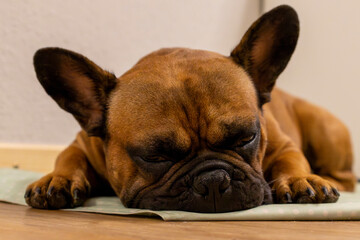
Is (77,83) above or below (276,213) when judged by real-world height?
above

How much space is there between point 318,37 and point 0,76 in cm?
268

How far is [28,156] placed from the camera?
256 centimetres

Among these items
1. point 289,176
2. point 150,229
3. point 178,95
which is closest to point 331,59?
point 289,176

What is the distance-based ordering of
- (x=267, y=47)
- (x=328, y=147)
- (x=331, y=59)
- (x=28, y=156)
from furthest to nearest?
(x=331, y=59), (x=28, y=156), (x=328, y=147), (x=267, y=47)

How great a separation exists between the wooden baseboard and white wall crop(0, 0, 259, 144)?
0.14 ft

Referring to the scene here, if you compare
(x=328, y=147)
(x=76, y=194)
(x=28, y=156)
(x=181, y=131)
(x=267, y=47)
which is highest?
(x=267, y=47)

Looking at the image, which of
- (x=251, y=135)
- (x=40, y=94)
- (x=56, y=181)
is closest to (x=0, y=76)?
(x=40, y=94)

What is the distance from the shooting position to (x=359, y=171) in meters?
3.74

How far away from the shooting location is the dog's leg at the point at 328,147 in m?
2.45

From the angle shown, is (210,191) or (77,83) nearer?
(210,191)

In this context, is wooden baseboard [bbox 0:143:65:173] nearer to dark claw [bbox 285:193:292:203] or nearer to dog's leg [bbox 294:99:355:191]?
dog's leg [bbox 294:99:355:191]

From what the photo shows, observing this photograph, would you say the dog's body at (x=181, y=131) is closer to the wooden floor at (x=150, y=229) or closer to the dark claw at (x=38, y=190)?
the dark claw at (x=38, y=190)

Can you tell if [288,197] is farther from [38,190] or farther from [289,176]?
[38,190]

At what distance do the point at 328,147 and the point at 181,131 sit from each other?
1391 mm
